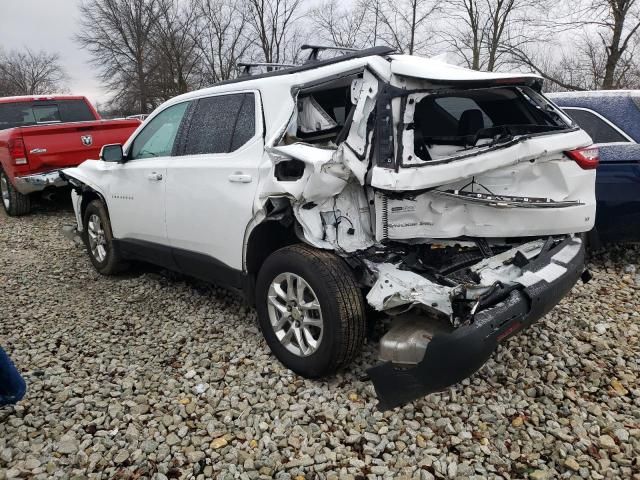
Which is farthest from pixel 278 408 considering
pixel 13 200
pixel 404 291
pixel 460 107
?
pixel 13 200

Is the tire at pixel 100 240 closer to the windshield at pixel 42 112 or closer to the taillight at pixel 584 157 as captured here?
the taillight at pixel 584 157

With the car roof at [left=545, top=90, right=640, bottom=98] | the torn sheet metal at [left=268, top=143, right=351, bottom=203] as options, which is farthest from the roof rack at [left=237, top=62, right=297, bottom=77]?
the car roof at [left=545, top=90, right=640, bottom=98]

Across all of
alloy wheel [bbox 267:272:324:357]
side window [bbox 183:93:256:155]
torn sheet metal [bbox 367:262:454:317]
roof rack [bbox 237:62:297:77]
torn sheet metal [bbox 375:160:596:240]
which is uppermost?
roof rack [bbox 237:62:297:77]

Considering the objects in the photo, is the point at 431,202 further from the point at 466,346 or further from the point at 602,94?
the point at 602,94

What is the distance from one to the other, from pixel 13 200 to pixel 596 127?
859 cm

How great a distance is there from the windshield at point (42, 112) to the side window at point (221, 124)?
657 cm

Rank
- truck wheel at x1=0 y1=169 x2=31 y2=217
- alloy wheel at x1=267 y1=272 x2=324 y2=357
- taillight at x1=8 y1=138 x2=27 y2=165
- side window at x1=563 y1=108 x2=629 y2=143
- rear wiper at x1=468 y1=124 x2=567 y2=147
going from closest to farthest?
1. alloy wheel at x1=267 y1=272 x2=324 y2=357
2. rear wiper at x1=468 y1=124 x2=567 y2=147
3. side window at x1=563 y1=108 x2=629 y2=143
4. taillight at x1=8 y1=138 x2=27 y2=165
5. truck wheel at x1=0 y1=169 x2=31 y2=217

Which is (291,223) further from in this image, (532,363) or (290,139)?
(532,363)

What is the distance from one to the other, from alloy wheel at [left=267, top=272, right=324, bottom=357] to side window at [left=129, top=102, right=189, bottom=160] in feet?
5.70

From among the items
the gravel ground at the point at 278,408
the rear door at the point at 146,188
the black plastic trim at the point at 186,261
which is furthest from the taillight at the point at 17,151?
the gravel ground at the point at 278,408

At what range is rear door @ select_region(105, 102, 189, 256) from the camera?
161 inches

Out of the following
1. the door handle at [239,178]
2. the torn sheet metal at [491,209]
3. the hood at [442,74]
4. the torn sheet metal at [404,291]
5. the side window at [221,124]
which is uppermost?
the hood at [442,74]

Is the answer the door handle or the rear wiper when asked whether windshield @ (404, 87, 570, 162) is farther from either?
the door handle

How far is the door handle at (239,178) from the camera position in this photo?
324 cm
